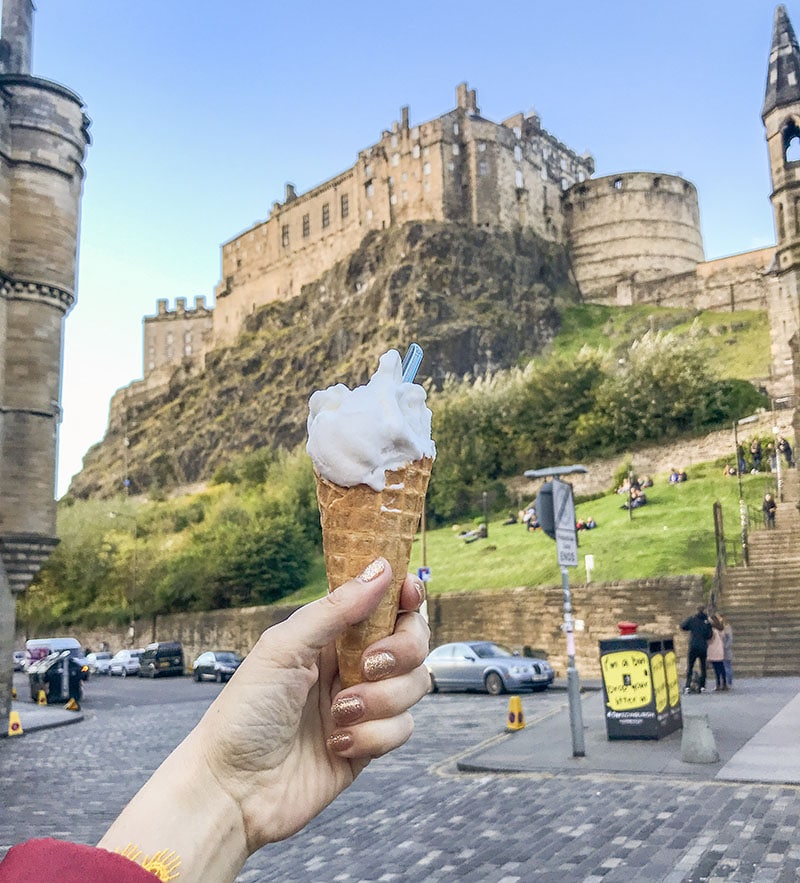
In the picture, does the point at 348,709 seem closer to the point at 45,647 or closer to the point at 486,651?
the point at 486,651

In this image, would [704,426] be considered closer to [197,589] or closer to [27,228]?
[197,589]

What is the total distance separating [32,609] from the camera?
5359 cm

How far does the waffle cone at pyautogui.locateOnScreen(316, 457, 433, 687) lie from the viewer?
2756 millimetres

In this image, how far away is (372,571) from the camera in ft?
8.61

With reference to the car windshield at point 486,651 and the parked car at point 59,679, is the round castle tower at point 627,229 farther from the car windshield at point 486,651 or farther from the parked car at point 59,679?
the parked car at point 59,679

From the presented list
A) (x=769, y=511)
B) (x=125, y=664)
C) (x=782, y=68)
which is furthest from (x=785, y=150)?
(x=125, y=664)

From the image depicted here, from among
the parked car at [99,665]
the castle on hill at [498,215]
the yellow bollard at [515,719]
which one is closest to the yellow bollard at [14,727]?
the yellow bollard at [515,719]

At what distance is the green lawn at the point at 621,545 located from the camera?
28000 millimetres

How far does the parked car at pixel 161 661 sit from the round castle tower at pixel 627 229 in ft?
196

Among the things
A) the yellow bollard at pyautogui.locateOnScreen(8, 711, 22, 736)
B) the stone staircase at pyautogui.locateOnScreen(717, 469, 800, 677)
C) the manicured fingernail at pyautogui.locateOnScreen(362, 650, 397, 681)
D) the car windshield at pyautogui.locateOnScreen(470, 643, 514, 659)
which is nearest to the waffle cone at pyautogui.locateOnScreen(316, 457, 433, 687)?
the manicured fingernail at pyautogui.locateOnScreen(362, 650, 397, 681)

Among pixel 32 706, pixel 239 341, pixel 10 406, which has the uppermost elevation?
pixel 239 341

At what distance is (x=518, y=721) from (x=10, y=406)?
536 inches

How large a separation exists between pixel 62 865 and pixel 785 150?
101ft

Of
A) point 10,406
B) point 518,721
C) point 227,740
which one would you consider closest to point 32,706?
point 10,406
